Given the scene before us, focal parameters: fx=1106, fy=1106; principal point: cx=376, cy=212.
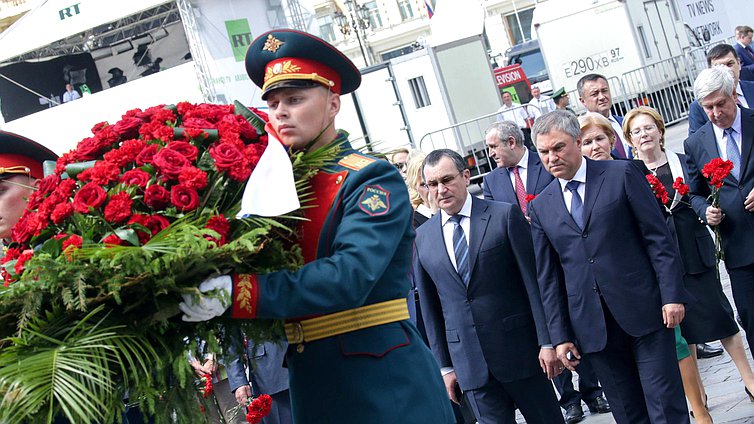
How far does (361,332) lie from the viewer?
3.80 metres

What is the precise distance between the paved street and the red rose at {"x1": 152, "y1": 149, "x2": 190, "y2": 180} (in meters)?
4.16

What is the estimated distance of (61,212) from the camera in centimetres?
356

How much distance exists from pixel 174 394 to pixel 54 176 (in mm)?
930

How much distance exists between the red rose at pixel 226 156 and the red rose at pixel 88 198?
0.38m

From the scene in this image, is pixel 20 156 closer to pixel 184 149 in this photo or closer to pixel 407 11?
pixel 184 149

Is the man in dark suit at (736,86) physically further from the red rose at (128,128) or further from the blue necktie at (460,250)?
the red rose at (128,128)

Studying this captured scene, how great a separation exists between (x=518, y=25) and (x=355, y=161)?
6153cm

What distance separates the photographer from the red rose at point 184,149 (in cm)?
366

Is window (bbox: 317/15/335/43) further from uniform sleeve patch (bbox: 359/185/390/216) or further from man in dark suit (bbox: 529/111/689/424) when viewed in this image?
uniform sleeve patch (bbox: 359/185/390/216)

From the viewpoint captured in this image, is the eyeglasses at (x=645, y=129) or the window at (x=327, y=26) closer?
the eyeglasses at (x=645, y=129)

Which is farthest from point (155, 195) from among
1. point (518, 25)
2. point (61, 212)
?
point (518, 25)

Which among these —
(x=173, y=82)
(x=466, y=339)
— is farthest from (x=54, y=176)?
(x=173, y=82)

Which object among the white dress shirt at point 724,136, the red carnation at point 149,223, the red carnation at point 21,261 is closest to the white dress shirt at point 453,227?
the white dress shirt at point 724,136

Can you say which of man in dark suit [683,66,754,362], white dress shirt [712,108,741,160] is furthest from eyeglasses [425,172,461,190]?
white dress shirt [712,108,741,160]
